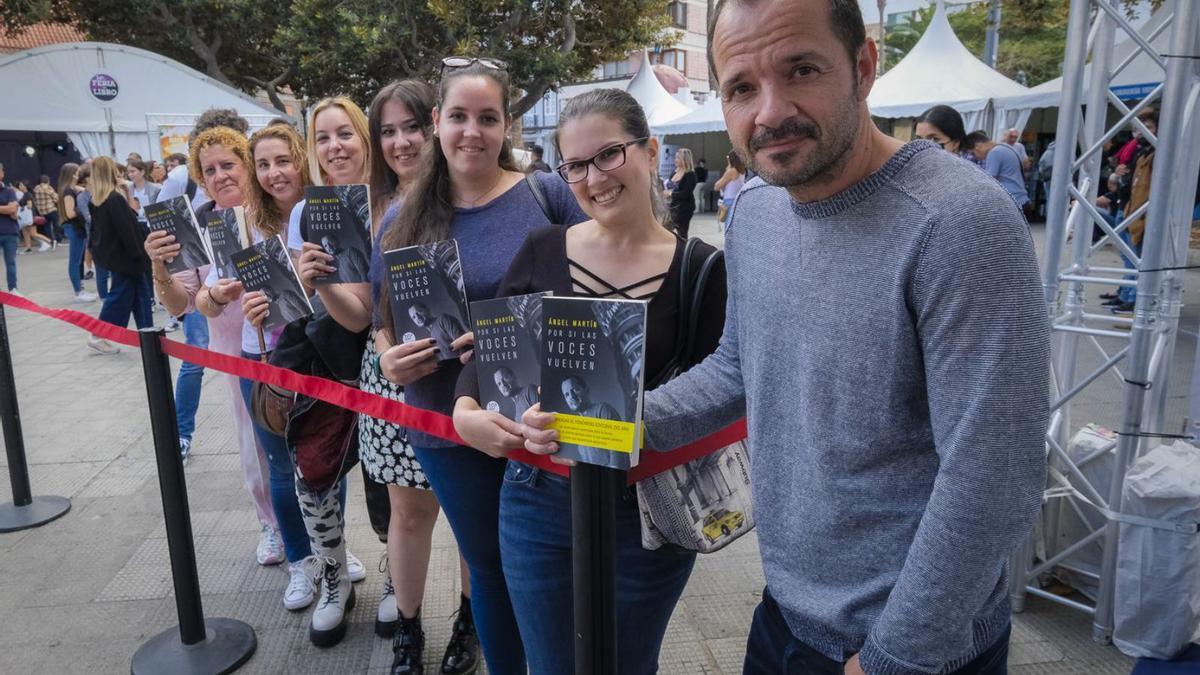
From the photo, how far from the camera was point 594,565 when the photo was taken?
4.80 feet

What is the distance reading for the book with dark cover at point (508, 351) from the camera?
4.79ft

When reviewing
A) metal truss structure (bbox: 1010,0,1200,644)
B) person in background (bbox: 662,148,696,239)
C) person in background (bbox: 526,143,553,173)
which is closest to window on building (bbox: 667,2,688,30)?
person in background (bbox: 526,143,553,173)

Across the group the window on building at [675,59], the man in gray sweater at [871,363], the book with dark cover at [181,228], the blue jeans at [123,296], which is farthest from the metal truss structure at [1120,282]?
the window on building at [675,59]

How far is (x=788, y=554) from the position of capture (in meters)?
1.33

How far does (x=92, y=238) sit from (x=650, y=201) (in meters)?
7.02

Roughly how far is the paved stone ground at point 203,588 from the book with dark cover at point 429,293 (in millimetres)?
1470

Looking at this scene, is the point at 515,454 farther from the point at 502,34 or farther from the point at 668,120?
the point at 668,120

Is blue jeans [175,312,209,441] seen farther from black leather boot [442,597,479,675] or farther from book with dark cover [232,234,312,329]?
black leather boot [442,597,479,675]

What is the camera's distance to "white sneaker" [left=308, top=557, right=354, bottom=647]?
296cm

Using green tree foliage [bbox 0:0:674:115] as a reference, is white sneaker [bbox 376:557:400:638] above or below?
below

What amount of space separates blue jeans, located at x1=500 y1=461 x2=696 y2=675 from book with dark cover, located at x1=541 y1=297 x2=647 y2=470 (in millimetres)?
426

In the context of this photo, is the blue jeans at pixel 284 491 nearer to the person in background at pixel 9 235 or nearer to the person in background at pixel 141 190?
the person in background at pixel 141 190

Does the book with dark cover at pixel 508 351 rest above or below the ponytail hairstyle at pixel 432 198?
below

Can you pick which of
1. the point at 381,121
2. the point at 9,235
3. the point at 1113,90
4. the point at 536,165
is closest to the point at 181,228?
the point at 381,121
